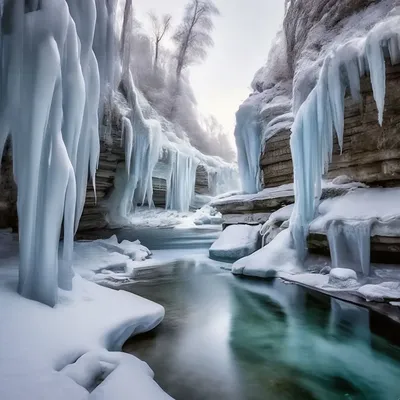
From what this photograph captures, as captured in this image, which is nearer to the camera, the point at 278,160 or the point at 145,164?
the point at 278,160

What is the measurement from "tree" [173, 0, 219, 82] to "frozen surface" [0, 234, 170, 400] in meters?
28.6

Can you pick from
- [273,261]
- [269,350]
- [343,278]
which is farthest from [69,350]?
[273,261]

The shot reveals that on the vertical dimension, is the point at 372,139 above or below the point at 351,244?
above

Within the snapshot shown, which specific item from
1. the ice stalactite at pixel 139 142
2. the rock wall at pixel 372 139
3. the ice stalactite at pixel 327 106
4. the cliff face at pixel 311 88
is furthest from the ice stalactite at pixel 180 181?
the rock wall at pixel 372 139

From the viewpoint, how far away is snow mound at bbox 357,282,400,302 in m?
4.06

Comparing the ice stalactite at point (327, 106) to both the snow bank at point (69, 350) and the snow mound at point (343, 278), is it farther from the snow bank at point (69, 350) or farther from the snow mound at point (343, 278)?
the snow bank at point (69, 350)

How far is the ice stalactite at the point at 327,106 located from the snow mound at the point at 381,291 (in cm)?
197

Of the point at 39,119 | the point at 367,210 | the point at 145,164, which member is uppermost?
the point at 145,164

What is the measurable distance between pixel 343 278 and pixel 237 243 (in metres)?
4.01

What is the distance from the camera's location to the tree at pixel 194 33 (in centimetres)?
2505

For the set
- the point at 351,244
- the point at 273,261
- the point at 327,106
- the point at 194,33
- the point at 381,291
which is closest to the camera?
the point at 381,291

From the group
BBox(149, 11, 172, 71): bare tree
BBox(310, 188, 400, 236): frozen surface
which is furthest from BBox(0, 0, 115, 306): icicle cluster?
BBox(149, 11, 172, 71): bare tree

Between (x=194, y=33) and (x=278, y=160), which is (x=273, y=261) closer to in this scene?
(x=278, y=160)

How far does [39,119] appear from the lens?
260cm
